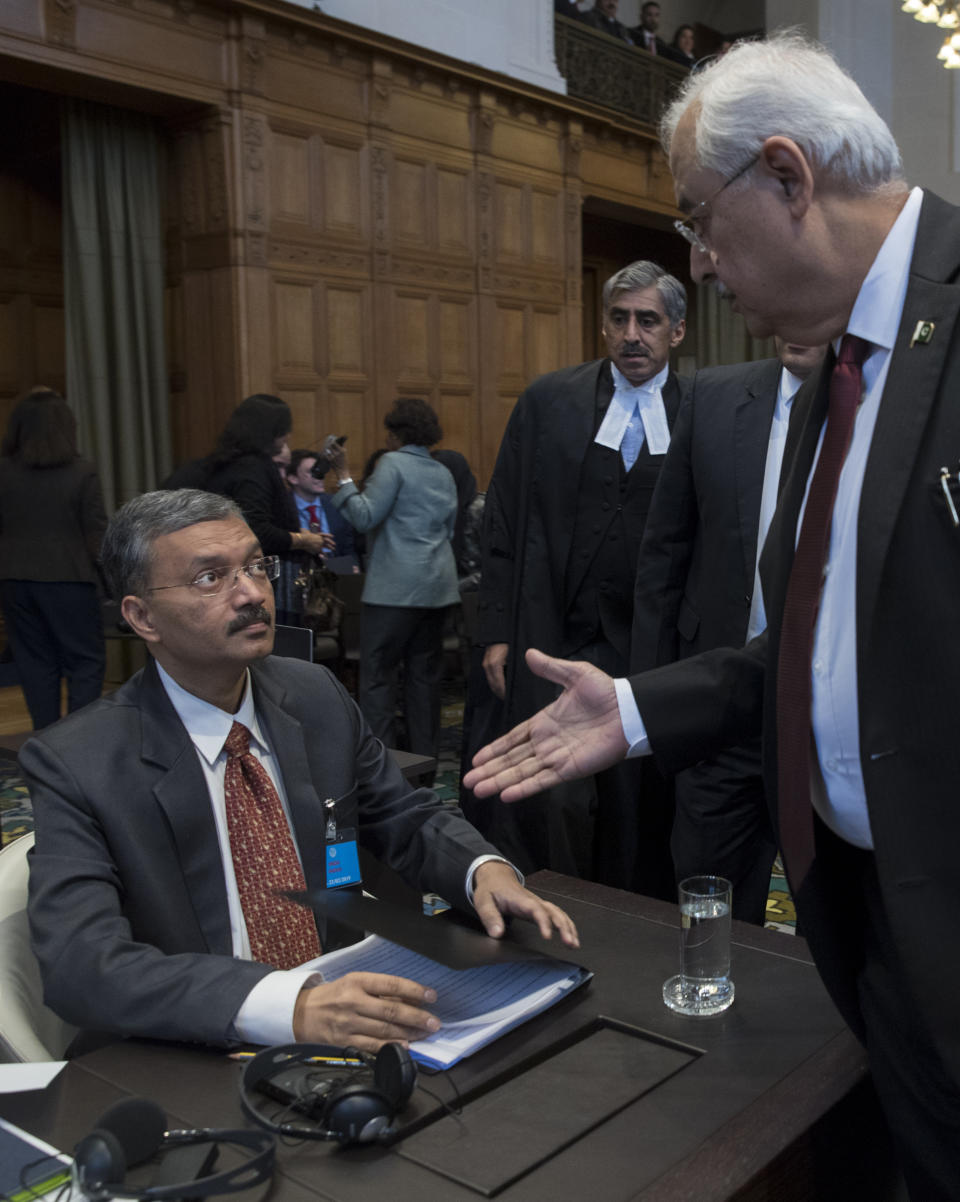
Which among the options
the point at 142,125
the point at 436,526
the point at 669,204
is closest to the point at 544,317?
the point at 669,204

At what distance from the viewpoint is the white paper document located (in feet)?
4.78

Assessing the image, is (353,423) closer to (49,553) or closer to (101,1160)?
(49,553)

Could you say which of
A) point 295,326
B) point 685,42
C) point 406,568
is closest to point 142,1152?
point 406,568

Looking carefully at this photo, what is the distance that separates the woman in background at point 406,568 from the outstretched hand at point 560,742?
377cm

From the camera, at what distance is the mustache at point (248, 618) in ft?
6.79

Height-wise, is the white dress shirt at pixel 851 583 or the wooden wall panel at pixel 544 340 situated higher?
the wooden wall panel at pixel 544 340

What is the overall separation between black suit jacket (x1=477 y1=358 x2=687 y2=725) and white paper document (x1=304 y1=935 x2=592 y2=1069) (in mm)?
1915

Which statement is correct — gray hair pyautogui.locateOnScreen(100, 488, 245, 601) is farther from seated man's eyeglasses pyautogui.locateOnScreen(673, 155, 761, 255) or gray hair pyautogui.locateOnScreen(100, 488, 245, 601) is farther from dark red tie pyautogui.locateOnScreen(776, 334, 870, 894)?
dark red tie pyautogui.locateOnScreen(776, 334, 870, 894)

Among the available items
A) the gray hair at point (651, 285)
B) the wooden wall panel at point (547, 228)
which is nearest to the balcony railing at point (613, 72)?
the wooden wall panel at point (547, 228)

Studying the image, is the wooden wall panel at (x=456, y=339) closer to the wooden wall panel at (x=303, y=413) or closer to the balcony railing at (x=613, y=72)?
the wooden wall panel at (x=303, y=413)

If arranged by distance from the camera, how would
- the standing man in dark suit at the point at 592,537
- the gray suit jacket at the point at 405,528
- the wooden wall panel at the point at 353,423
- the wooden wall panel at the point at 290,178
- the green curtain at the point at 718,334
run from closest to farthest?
the standing man in dark suit at the point at 592,537 < the gray suit jacket at the point at 405,528 < the wooden wall panel at the point at 290,178 < the wooden wall panel at the point at 353,423 < the green curtain at the point at 718,334

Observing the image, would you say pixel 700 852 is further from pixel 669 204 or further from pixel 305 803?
pixel 669 204

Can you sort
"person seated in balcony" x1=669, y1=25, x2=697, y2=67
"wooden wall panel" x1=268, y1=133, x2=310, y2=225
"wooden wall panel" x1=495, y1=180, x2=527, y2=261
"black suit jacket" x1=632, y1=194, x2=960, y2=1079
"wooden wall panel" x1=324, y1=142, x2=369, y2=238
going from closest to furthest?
"black suit jacket" x1=632, y1=194, x2=960, y2=1079 < "wooden wall panel" x1=268, y1=133, x2=310, y2=225 < "wooden wall panel" x1=324, y1=142, x2=369, y2=238 < "wooden wall panel" x1=495, y1=180, x2=527, y2=261 < "person seated in balcony" x1=669, y1=25, x2=697, y2=67

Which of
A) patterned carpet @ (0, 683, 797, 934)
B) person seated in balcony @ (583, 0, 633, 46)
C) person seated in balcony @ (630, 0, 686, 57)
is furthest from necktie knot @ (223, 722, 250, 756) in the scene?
person seated in balcony @ (630, 0, 686, 57)
